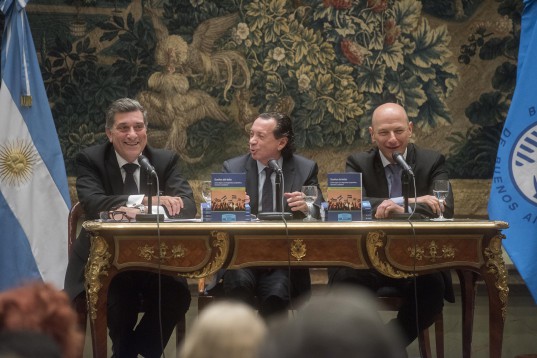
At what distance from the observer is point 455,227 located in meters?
4.23

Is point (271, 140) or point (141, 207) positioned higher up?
point (271, 140)

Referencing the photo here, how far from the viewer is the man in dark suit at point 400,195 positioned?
4.75 metres

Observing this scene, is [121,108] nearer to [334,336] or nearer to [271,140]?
[271,140]

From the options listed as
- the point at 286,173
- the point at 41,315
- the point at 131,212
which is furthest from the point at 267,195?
the point at 41,315

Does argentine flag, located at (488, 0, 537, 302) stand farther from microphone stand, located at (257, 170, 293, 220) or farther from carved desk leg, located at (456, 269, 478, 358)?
microphone stand, located at (257, 170, 293, 220)

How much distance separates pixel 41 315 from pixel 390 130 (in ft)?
13.2

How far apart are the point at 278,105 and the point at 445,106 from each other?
3.89ft

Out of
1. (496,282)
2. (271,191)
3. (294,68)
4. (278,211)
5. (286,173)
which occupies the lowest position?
(496,282)

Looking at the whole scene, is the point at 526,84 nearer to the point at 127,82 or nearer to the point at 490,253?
the point at 490,253

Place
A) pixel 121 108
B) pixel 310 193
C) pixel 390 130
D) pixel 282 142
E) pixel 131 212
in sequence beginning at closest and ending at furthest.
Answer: pixel 131 212 < pixel 310 193 < pixel 121 108 < pixel 390 130 < pixel 282 142

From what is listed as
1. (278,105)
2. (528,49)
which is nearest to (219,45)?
(278,105)

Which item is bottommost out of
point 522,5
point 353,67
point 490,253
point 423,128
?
point 490,253

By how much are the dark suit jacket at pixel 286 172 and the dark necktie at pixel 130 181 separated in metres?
0.60

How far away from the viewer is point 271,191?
17.0ft
